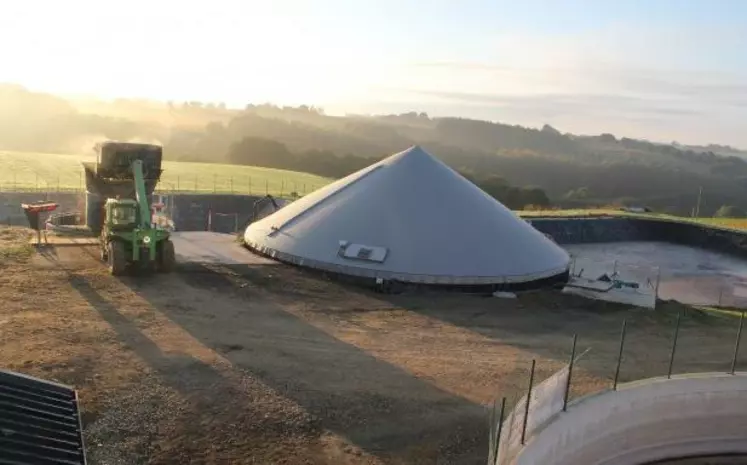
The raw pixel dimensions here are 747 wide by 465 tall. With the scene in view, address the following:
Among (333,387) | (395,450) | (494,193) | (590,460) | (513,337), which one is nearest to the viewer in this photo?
(395,450)

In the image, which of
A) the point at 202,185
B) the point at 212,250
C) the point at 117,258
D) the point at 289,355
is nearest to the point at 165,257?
the point at 117,258

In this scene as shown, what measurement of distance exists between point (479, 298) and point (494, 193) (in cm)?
5194

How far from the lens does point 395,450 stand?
11562 millimetres

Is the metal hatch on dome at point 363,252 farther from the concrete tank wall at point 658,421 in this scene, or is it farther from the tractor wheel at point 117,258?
the concrete tank wall at point 658,421

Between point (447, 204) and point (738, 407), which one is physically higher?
point (447, 204)

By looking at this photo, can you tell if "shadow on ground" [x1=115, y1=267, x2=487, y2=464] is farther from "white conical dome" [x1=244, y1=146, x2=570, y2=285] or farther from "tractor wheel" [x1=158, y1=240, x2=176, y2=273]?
"white conical dome" [x1=244, y1=146, x2=570, y2=285]

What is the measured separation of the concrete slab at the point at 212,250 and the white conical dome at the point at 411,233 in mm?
641

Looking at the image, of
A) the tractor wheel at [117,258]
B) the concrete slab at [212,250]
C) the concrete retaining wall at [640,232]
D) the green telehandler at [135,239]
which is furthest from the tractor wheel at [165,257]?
the concrete retaining wall at [640,232]

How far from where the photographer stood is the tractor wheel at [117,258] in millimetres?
22422

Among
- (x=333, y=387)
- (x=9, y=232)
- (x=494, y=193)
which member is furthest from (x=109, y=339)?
(x=494, y=193)

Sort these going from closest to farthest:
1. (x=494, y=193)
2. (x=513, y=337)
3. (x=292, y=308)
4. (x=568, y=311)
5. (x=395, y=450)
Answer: (x=395, y=450)
(x=513, y=337)
(x=292, y=308)
(x=568, y=311)
(x=494, y=193)

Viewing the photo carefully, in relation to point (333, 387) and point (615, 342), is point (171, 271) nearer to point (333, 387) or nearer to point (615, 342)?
point (333, 387)

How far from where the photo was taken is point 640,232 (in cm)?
4550

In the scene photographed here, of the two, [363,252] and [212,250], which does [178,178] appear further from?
[363,252]
